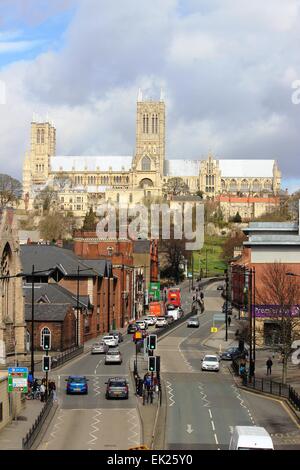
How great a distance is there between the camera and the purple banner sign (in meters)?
61.7

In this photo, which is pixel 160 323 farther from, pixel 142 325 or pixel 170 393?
pixel 170 393

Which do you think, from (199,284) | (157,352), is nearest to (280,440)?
(157,352)

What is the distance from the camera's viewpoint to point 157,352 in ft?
229

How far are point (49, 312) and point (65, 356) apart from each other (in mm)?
7956

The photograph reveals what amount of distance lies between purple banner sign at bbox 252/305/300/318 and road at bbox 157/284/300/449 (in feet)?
15.1

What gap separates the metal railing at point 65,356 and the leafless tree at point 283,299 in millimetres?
13230

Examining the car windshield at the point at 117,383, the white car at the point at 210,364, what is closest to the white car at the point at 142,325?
the white car at the point at 210,364

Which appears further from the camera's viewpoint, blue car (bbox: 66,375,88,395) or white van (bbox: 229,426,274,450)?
blue car (bbox: 66,375,88,395)

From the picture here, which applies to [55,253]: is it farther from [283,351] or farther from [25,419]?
[25,419]

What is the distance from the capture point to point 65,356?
64250 mm

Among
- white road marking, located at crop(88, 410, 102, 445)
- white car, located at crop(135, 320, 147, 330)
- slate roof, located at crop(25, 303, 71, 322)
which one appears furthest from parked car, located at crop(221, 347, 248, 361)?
white road marking, located at crop(88, 410, 102, 445)

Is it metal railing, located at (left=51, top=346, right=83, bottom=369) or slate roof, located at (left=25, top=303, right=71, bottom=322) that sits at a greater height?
slate roof, located at (left=25, top=303, right=71, bottom=322)

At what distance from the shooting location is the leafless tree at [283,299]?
57.5 metres

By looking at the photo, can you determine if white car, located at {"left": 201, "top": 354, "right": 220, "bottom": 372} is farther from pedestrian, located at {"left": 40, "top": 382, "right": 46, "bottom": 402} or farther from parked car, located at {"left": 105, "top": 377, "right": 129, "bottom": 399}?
pedestrian, located at {"left": 40, "top": 382, "right": 46, "bottom": 402}
